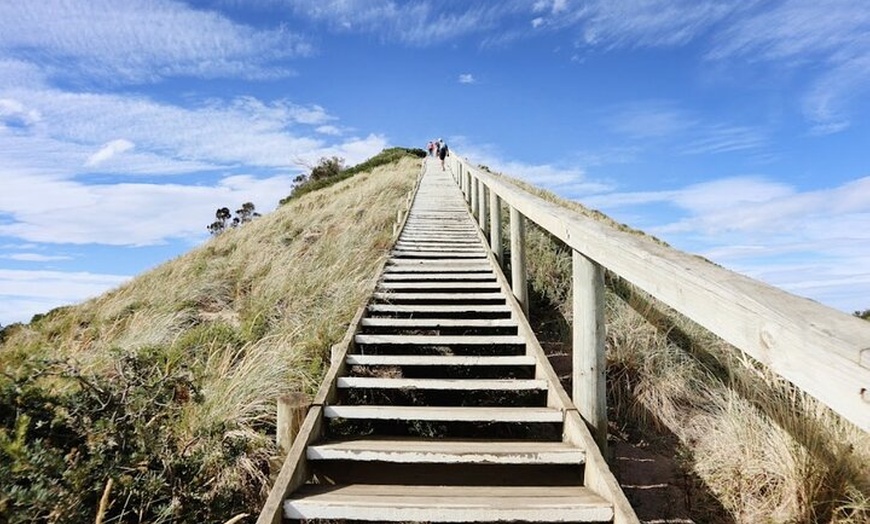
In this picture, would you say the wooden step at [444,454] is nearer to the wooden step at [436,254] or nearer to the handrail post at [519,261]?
the handrail post at [519,261]

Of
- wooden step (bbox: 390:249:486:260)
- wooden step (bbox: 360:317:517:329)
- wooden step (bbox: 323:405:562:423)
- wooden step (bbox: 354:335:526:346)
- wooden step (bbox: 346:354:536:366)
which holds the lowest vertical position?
wooden step (bbox: 323:405:562:423)

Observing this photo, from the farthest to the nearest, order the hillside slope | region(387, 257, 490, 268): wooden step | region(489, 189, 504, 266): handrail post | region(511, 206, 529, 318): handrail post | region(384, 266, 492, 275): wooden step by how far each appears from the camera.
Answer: region(489, 189, 504, 266): handrail post < region(387, 257, 490, 268): wooden step < region(384, 266, 492, 275): wooden step < region(511, 206, 529, 318): handrail post < the hillside slope

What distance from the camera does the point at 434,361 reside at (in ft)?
14.0

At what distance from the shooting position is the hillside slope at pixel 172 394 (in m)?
2.50

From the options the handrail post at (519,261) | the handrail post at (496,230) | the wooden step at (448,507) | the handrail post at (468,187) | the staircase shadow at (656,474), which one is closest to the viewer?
the wooden step at (448,507)

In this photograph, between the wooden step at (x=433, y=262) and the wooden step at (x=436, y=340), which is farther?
the wooden step at (x=433, y=262)

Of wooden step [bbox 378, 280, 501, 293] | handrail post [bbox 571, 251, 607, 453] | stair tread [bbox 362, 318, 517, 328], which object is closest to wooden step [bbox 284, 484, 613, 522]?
handrail post [bbox 571, 251, 607, 453]

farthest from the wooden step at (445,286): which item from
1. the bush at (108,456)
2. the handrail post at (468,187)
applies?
the handrail post at (468,187)

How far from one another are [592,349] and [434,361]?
1317 millimetres

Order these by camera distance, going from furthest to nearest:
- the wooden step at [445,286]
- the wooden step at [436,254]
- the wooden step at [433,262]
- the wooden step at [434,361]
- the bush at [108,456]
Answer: the wooden step at [436,254]
the wooden step at [433,262]
the wooden step at [445,286]
the wooden step at [434,361]
the bush at [108,456]

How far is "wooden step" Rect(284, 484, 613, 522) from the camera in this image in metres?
2.61

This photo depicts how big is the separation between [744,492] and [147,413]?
3.25 m

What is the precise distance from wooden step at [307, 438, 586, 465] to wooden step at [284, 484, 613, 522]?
0.93ft

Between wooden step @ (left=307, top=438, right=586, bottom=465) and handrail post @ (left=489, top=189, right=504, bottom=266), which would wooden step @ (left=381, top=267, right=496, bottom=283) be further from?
wooden step @ (left=307, top=438, right=586, bottom=465)
